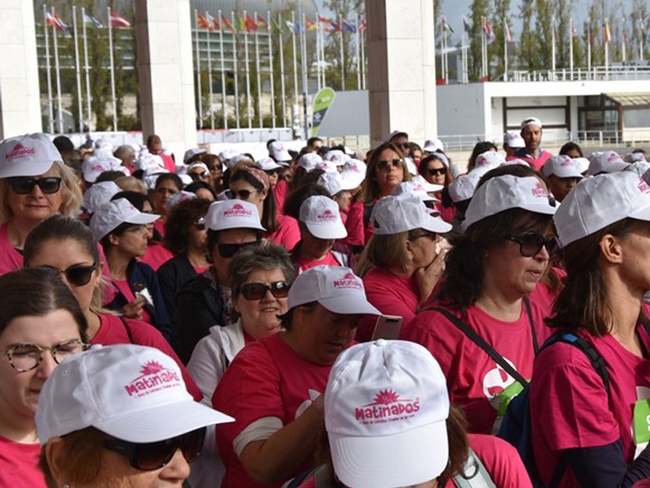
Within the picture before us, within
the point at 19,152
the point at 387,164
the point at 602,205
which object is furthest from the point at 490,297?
the point at 387,164

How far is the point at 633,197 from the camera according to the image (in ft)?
11.3

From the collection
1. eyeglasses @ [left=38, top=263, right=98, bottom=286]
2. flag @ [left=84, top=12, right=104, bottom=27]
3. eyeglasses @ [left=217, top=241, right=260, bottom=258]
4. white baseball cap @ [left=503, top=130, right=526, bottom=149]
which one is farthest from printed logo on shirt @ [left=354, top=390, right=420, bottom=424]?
flag @ [left=84, top=12, right=104, bottom=27]

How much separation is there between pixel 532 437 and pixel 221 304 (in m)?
2.74

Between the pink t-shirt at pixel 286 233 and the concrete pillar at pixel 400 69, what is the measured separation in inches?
402

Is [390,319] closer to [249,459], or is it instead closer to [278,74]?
[249,459]

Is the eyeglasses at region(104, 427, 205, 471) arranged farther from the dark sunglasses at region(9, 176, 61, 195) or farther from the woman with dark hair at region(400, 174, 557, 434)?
the dark sunglasses at region(9, 176, 61, 195)

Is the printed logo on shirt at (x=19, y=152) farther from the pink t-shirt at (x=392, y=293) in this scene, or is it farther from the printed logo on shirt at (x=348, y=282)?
the printed logo on shirt at (x=348, y=282)

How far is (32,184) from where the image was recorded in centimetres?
579

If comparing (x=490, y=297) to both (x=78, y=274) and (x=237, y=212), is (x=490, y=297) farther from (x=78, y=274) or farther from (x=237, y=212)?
(x=237, y=212)

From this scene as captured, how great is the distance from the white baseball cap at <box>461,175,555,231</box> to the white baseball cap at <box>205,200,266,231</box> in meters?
2.14

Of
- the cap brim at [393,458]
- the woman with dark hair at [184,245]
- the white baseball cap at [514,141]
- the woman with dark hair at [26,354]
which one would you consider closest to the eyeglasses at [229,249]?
the woman with dark hair at [184,245]

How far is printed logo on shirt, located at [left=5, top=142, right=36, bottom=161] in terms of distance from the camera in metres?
5.83

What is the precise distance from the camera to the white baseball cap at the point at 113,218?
21.9 feet

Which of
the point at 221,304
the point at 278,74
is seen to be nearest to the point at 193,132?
the point at 221,304
